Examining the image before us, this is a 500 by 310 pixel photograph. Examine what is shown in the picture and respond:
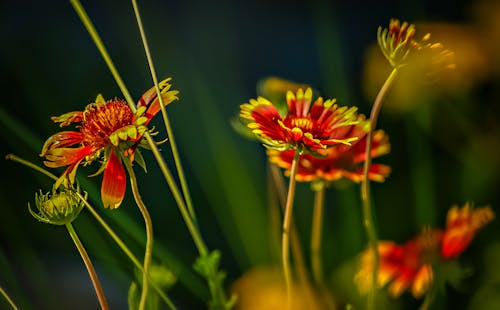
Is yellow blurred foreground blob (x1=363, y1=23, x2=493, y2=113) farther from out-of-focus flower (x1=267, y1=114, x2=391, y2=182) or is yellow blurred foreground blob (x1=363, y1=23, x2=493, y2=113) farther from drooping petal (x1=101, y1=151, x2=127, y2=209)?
drooping petal (x1=101, y1=151, x2=127, y2=209)

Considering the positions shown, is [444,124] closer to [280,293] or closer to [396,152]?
[396,152]

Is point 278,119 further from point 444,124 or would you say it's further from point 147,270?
point 444,124

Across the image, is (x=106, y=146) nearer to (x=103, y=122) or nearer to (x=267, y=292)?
(x=103, y=122)

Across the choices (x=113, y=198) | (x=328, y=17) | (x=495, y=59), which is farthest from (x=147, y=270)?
(x=495, y=59)

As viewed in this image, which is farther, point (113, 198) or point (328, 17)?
point (328, 17)

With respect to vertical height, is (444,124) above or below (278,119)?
below

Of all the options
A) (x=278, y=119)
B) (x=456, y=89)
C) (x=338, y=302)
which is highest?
(x=278, y=119)

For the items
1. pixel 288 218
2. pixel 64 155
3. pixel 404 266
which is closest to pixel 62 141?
pixel 64 155

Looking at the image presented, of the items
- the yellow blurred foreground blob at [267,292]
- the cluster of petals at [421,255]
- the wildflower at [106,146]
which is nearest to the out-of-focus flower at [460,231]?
the cluster of petals at [421,255]
